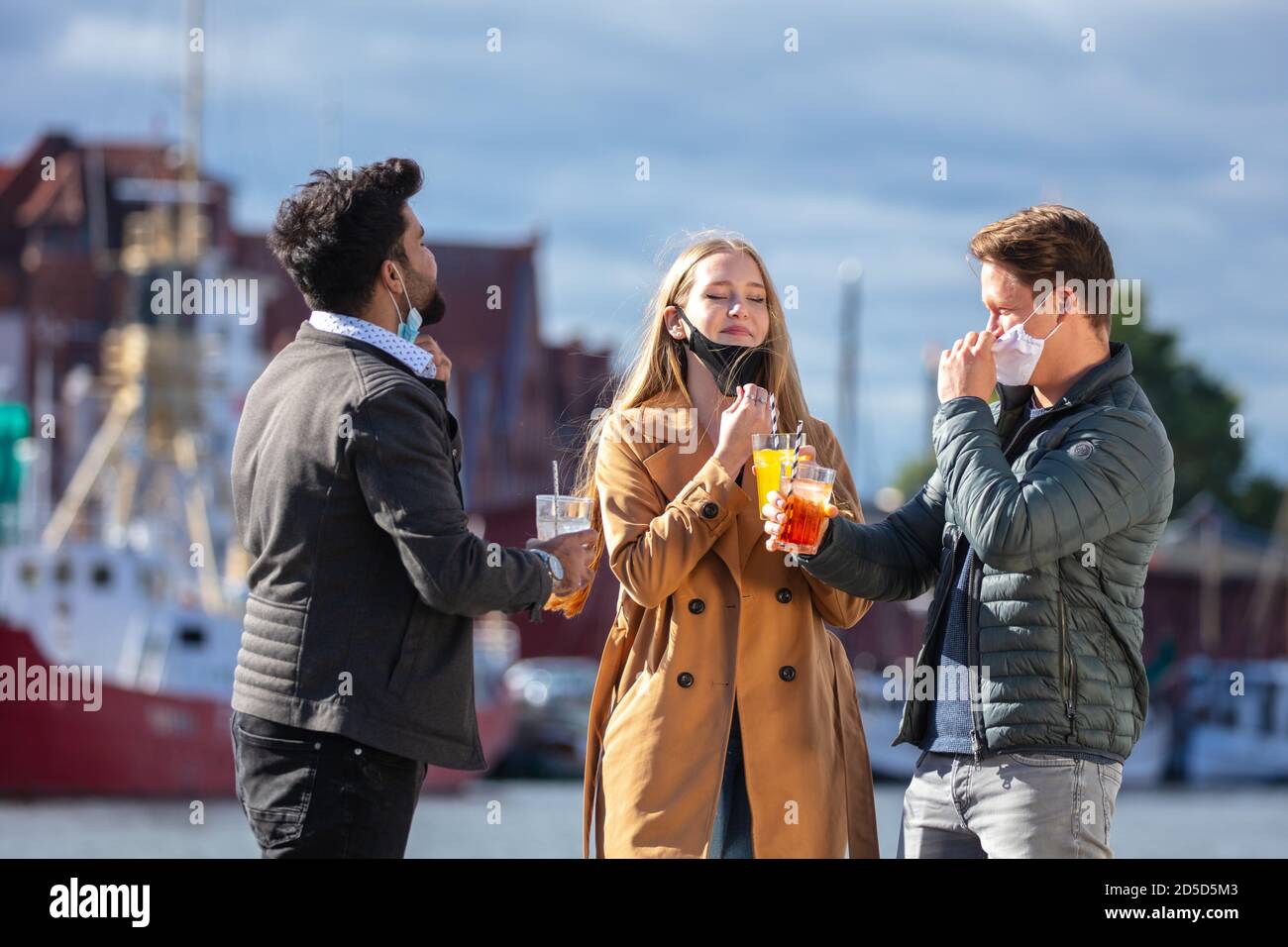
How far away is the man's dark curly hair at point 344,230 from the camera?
13.5 feet

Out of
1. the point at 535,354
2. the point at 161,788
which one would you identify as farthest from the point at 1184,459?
the point at 161,788

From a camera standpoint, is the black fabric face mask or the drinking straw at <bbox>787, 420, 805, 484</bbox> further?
the black fabric face mask

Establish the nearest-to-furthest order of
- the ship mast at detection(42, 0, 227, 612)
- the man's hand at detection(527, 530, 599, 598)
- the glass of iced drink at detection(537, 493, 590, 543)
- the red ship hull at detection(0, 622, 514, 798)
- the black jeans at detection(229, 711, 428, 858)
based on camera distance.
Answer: the black jeans at detection(229, 711, 428, 858), the man's hand at detection(527, 530, 599, 598), the glass of iced drink at detection(537, 493, 590, 543), the red ship hull at detection(0, 622, 514, 798), the ship mast at detection(42, 0, 227, 612)

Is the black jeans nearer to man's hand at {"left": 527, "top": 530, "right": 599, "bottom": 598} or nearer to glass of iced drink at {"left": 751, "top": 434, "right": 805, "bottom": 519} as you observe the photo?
man's hand at {"left": 527, "top": 530, "right": 599, "bottom": 598}

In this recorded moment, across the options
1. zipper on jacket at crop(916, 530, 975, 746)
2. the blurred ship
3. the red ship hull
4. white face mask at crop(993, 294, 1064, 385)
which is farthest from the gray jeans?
the red ship hull

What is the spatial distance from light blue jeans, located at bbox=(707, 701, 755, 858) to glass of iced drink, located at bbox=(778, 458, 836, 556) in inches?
19.4

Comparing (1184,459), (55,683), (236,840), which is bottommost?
(236,840)

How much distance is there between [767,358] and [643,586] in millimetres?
841

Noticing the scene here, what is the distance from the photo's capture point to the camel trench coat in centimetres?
438

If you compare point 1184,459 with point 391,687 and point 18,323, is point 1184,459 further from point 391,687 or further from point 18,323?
point 391,687

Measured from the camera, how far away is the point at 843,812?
4.47 meters

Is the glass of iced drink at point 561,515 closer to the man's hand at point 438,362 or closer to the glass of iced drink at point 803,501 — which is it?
the man's hand at point 438,362

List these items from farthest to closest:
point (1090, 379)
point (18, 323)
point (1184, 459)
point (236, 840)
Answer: point (1184, 459)
point (18, 323)
point (236, 840)
point (1090, 379)

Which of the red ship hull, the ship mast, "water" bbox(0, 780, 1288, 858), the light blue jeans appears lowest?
"water" bbox(0, 780, 1288, 858)
